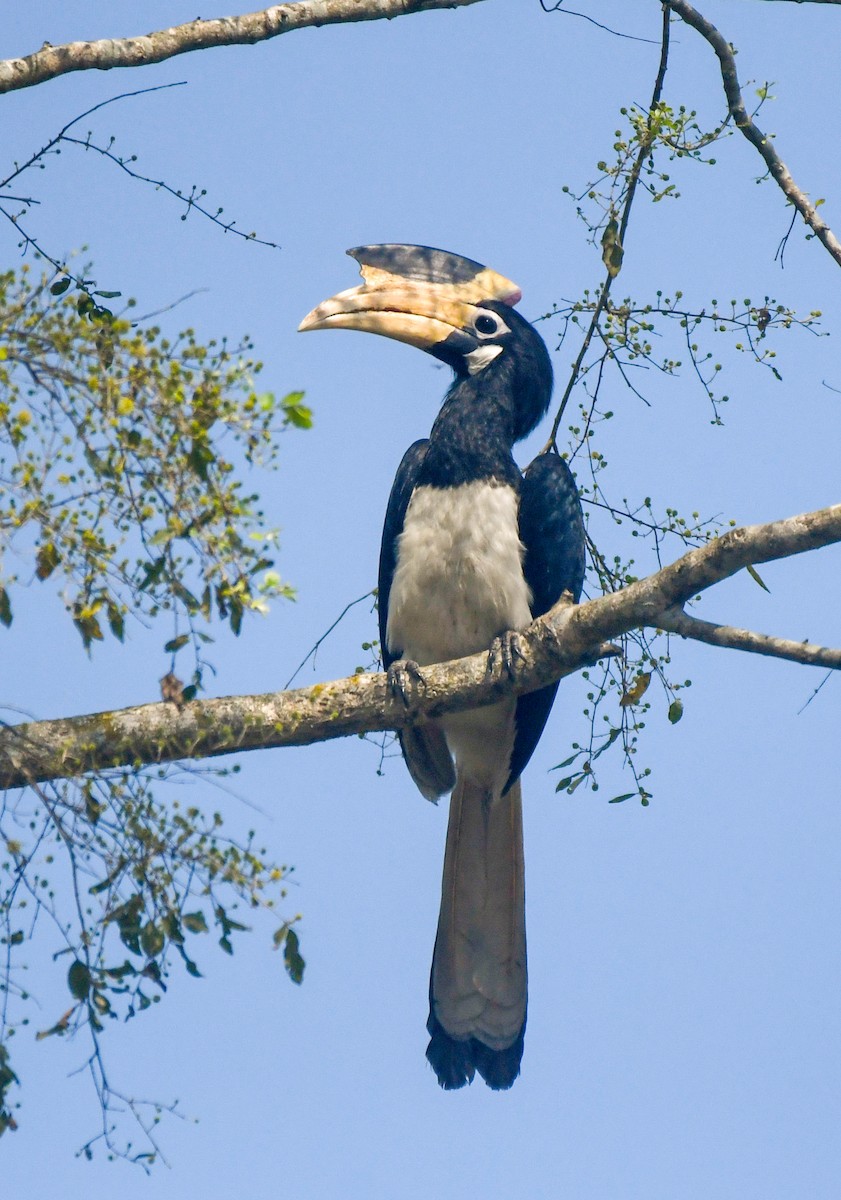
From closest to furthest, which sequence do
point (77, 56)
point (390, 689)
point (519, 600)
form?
point (77, 56)
point (390, 689)
point (519, 600)

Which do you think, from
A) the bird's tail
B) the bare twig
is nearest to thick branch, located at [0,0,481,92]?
the bare twig

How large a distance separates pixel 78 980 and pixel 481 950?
2331mm

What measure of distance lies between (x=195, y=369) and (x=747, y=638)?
177cm

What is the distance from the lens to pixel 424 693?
4230mm

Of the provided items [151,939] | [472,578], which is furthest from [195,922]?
[472,578]

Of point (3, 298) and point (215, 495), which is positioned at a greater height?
point (3, 298)

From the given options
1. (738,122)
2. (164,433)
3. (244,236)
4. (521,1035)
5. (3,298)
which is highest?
(738,122)

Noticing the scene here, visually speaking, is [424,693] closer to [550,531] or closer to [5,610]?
[550,531]

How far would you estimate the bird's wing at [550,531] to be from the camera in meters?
4.93

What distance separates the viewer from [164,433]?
9.39 feet

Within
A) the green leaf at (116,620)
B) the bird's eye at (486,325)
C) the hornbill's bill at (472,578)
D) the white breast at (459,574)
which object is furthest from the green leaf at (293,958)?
the bird's eye at (486,325)

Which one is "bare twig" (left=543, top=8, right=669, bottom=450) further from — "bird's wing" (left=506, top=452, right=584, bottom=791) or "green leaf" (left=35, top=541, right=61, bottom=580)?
"green leaf" (left=35, top=541, right=61, bottom=580)

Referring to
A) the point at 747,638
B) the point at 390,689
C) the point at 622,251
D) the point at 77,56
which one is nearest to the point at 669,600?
the point at 747,638

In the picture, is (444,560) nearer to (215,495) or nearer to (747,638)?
(747,638)
